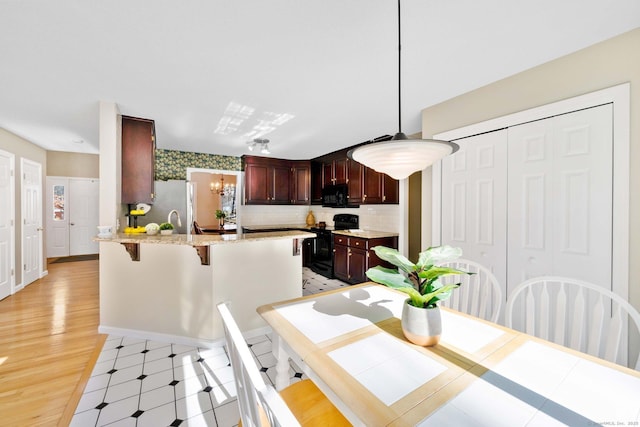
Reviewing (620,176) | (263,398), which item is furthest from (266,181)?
(263,398)

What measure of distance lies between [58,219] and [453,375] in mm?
8082

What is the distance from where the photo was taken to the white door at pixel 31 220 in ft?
13.9

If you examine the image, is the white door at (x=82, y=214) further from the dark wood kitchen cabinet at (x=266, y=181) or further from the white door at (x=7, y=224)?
the dark wood kitchen cabinet at (x=266, y=181)

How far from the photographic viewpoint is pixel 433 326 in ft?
3.56

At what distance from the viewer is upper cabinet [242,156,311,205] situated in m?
5.41

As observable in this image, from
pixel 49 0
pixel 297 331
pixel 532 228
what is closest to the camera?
pixel 297 331

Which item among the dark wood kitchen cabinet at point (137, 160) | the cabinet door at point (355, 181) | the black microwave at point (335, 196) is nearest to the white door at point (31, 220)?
the dark wood kitchen cabinet at point (137, 160)

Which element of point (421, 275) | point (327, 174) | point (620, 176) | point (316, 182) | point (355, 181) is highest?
point (327, 174)

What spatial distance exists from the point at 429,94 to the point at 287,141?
2324mm

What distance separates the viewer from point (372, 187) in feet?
14.1

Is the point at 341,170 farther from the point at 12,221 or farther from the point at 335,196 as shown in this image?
the point at 12,221

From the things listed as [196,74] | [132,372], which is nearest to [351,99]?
[196,74]

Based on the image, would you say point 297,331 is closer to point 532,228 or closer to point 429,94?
point 532,228

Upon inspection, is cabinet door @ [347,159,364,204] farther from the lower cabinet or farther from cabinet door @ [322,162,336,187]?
the lower cabinet
